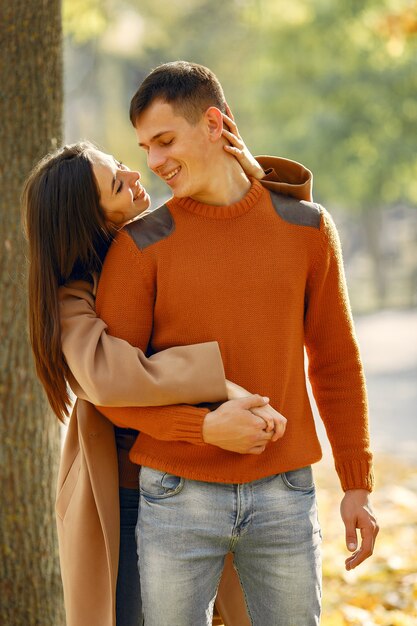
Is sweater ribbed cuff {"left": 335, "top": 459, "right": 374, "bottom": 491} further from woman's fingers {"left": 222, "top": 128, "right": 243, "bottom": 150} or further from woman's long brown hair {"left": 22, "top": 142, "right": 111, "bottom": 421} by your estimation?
woman's fingers {"left": 222, "top": 128, "right": 243, "bottom": 150}

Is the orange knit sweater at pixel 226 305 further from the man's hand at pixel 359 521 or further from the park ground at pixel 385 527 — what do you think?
the park ground at pixel 385 527

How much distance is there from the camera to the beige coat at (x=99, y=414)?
2.51 meters

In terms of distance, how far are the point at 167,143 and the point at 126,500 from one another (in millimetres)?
1071

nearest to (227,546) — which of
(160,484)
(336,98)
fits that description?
(160,484)

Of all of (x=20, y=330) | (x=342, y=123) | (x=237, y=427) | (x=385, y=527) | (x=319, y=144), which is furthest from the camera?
(x=319, y=144)

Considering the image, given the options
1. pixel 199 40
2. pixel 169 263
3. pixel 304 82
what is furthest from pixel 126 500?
pixel 199 40

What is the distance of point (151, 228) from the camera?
8.75 feet

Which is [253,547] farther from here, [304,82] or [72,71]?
[72,71]

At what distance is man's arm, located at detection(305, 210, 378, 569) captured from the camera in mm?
2756

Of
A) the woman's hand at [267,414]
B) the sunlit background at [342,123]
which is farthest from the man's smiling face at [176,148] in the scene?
the woman's hand at [267,414]

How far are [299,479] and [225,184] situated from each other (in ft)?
2.90

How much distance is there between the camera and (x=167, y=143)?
2.68 metres

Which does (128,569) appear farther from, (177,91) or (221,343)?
(177,91)

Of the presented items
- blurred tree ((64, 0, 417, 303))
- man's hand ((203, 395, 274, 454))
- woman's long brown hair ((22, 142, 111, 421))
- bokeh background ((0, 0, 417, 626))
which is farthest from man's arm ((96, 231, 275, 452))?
blurred tree ((64, 0, 417, 303))
